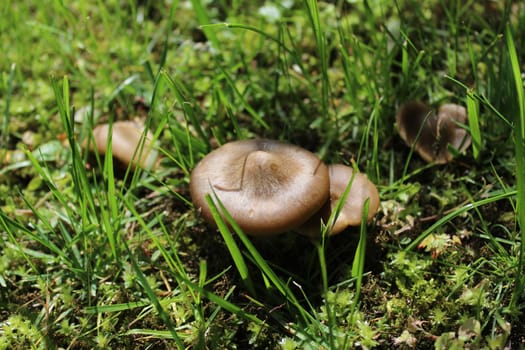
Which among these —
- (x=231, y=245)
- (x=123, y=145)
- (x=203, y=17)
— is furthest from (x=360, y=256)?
(x=203, y=17)

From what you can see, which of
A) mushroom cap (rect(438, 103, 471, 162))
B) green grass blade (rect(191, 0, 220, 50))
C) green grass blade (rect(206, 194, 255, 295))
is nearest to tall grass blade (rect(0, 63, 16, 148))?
green grass blade (rect(191, 0, 220, 50))

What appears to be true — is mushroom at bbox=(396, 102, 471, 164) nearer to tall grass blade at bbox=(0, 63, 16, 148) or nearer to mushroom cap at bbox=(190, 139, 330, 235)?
mushroom cap at bbox=(190, 139, 330, 235)

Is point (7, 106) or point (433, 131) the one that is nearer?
point (433, 131)

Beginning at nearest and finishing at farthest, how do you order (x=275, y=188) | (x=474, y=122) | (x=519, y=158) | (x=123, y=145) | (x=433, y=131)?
(x=519, y=158), (x=275, y=188), (x=474, y=122), (x=433, y=131), (x=123, y=145)

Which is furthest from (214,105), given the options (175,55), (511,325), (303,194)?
(511,325)

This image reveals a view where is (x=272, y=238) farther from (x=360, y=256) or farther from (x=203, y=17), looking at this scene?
(x=203, y=17)

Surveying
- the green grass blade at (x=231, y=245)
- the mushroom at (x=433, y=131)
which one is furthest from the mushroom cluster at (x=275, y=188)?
the mushroom at (x=433, y=131)
